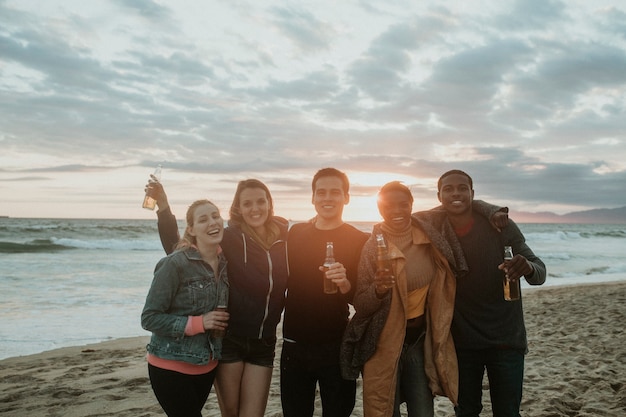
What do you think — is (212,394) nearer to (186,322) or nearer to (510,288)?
(186,322)

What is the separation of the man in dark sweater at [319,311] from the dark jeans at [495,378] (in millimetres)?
954

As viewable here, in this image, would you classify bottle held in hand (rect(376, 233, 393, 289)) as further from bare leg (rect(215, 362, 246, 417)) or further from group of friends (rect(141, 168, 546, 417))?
bare leg (rect(215, 362, 246, 417))

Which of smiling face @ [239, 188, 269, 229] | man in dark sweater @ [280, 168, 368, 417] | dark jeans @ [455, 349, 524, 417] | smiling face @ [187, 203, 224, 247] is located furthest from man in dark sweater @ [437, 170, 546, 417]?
smiling face @ [187, 203, 224, 247]

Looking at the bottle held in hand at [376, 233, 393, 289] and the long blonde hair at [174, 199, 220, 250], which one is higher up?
the long blonde hair at [174, 199, 220, 250]

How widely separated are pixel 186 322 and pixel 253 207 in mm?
1035

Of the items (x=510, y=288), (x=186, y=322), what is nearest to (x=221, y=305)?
(x=186, y=322)

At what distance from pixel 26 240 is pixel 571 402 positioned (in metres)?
37.7

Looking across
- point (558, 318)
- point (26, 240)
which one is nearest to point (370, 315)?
point (558, 318)

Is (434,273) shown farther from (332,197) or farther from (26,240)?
(26,240)

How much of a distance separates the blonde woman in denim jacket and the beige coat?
1137 millimetres

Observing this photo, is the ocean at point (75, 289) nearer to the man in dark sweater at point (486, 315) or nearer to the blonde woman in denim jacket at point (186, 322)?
the blonde woman in denim jacket at point (186, 322)

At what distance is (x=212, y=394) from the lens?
6.39 meters

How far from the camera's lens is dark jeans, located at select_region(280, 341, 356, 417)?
3598 millimetres

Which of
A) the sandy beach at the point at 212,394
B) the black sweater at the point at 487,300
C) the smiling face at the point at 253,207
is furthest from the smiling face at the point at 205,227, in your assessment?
the sandy beach at the point at 212,394
